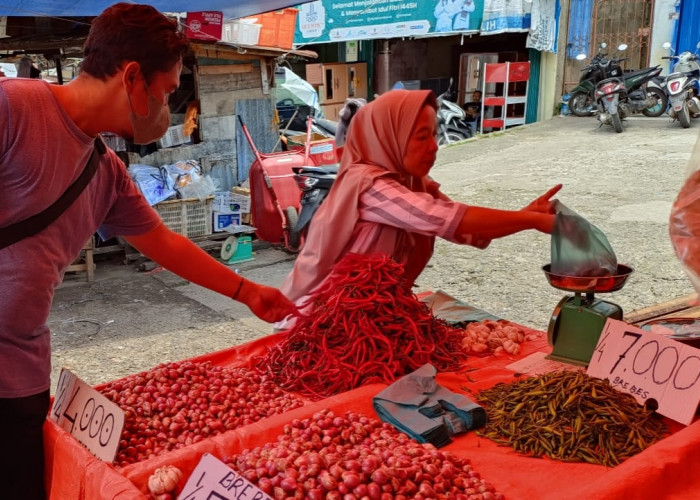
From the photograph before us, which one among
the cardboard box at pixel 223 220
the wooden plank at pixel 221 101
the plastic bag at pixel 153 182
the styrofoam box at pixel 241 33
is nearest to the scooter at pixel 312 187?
the cardboard box at pixel 223 220

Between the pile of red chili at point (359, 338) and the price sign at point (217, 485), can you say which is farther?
the pile of red chili at point (359, 338)

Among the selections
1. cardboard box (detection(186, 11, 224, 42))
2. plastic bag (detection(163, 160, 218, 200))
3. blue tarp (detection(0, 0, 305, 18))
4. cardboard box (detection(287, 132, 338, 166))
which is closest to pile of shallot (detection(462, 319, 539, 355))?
blue tarp (detection(0, 0, 305, 18))

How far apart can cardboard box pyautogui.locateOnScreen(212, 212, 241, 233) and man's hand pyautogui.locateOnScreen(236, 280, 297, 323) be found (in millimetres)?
5018

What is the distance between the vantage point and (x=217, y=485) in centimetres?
142

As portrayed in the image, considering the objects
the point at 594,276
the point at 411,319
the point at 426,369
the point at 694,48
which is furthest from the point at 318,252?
the point at 694,48

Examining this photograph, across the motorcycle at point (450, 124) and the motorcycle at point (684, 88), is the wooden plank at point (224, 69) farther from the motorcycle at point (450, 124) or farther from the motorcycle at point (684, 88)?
the motorcycle at point (684, 88)

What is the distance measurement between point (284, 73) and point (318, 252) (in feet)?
31.9

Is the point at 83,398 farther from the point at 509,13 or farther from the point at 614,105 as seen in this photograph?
the point at 509,13

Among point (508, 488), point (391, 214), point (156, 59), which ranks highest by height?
point (156, 59)

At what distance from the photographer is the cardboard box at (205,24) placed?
243 inches

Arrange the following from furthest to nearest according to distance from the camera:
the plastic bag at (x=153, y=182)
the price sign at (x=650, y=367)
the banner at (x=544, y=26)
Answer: the banner at (x=544, y=26), the plastic bag at (x=153, y=182), the price sign at (x=650, y=367)

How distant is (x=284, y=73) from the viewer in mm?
11812

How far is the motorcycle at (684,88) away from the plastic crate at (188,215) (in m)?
8.12

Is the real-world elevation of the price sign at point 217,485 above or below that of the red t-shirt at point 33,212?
below
